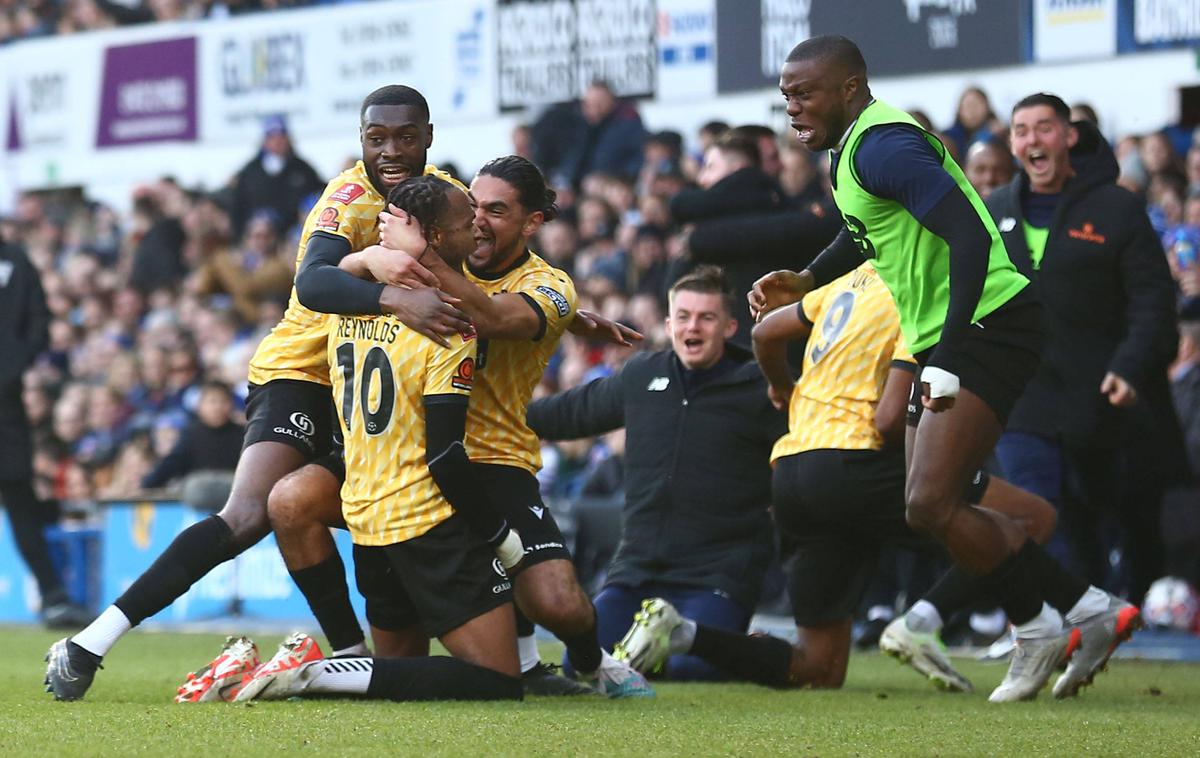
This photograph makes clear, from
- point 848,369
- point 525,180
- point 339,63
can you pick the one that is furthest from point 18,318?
point 848,369

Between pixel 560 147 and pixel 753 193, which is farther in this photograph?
pixel 560 147

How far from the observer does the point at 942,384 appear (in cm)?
542

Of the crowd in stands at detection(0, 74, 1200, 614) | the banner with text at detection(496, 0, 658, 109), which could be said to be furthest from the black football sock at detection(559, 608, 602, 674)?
the banner with text at detection(496, 0, 658, 109)

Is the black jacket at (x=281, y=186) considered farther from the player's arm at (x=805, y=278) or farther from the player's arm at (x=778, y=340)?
the player's arm at (x=805, y=278)

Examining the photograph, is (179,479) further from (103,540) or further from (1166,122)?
(1166,122)

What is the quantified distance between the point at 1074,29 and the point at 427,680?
6.82m

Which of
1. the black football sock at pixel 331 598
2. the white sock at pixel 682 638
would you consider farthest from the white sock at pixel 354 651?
the white sock at pixel 682 638

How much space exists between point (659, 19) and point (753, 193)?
5.21m

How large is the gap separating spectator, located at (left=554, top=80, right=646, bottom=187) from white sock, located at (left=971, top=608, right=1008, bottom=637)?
18.3 feet

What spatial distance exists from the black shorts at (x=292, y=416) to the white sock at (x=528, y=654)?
2.99 feet

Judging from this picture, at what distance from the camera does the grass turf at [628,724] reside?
4480 millimetres

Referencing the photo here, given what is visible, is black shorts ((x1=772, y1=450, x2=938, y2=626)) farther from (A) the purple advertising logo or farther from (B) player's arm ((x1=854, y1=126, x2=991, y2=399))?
(A) the purple advertising logo

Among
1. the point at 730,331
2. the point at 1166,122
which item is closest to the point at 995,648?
the point at 730,331

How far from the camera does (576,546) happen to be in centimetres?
1046
